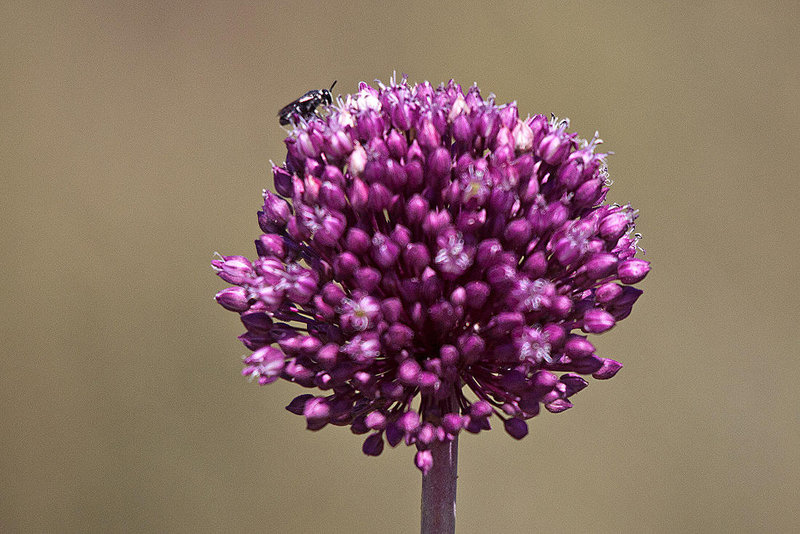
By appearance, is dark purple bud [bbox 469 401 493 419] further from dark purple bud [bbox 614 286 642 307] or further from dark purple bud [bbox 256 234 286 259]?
dark purple bud [bbox 256 234 286 259]

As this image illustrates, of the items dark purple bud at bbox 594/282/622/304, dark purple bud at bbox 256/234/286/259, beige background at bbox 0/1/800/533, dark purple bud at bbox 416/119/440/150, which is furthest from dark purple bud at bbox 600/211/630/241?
beige background at bbox 0/1/800/533

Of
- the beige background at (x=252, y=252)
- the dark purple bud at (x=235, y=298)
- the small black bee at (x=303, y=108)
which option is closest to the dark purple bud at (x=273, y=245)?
the dark purple bud at (x=235, y=298)

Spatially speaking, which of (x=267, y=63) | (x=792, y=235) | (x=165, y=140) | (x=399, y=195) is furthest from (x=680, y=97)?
(x=399, y=195)

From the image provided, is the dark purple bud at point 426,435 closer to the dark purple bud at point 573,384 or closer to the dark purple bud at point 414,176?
the dark purple bud at point 573,384

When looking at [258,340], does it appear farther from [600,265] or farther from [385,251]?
[600,265]

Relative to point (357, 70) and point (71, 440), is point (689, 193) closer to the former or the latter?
point (357, 70)

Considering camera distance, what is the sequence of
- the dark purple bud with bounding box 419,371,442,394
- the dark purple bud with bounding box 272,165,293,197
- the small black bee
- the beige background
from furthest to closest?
the beige background → the small black bee → the dark purple bud with bounding box 272,165,293,197 → the dark purple bud with bounding box 419,371,442,394
